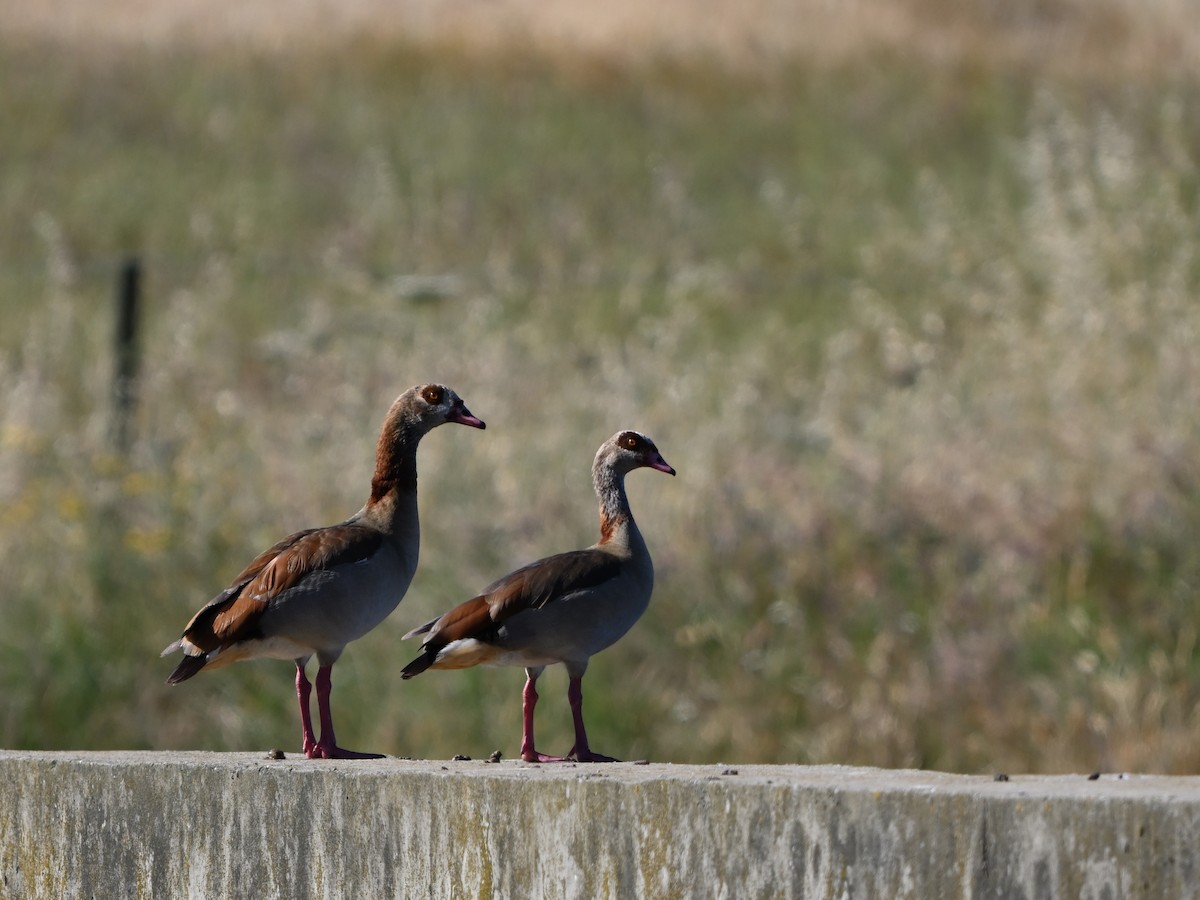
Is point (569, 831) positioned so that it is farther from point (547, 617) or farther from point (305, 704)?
point (305, 704)

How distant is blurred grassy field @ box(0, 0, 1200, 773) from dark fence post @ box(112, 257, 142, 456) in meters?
0.17

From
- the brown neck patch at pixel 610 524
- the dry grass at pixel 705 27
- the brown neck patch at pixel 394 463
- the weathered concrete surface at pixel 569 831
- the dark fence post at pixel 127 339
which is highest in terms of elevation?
the dry grass at pixel 705 27

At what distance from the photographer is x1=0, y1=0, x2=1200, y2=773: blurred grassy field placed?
8.35 metres

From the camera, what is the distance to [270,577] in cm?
353

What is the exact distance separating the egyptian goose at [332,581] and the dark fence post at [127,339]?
7.57m

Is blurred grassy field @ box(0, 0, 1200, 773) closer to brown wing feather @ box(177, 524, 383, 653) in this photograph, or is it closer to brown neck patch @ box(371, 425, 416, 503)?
brown neck patch @ box(371, 425, 416, 503)

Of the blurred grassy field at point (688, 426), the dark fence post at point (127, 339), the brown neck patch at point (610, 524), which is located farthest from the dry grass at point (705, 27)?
the brown neck patch at point (610, 524)

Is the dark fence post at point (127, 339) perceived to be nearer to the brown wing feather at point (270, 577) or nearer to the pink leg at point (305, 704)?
the pink leg at point (305, 704)

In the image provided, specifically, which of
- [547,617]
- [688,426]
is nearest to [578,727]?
[547,617]

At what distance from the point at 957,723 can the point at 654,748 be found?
1.22 m

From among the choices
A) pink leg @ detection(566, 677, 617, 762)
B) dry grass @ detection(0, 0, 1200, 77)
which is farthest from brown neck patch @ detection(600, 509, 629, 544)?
dry grass @ detection(0, 0, 1200, 77)

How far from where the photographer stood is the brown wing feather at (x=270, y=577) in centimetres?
349

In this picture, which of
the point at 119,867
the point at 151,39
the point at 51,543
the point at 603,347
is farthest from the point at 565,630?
the point at 151,39

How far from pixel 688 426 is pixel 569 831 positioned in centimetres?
737
